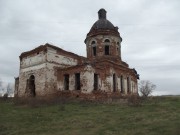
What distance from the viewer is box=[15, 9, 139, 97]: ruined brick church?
22625 mm

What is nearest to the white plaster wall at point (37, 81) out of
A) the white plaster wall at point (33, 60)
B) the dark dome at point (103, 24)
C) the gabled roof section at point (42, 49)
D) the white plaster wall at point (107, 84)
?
the white plaster wall at point (33, 60)

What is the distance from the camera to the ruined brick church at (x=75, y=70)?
22625 mm

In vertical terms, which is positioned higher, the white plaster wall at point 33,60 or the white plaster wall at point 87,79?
the white plaster wall at point 33,60

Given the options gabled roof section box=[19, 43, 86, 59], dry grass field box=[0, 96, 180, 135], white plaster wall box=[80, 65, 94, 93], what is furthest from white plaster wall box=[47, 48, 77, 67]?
dry grass field box=[0, 96, 180, 135]

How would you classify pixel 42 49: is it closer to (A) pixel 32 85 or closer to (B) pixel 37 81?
(B) pixel 37 81

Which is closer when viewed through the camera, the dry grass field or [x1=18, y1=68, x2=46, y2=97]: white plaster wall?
the dry grass field

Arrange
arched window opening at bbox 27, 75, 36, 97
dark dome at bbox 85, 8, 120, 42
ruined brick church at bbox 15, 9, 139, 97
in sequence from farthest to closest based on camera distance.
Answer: dark dome at bbox 85, 8, 120, 42, arched window opening at bbox 27, 75, 36, 97, ruined brick church at bbox 15, 9, 139, 97

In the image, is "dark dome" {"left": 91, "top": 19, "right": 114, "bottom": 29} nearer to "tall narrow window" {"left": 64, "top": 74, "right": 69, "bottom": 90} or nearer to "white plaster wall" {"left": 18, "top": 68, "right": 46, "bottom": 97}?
"tall narrow window" {"left": 64, "top": 74, "right": 69, "bottom": 90}

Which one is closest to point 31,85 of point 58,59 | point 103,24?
point 58,59

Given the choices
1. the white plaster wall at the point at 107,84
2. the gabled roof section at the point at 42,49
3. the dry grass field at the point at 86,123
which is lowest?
the dry grass field at the point at 86,123

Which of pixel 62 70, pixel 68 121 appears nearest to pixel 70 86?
pixel 62 70

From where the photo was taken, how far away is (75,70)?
2281 centimetres

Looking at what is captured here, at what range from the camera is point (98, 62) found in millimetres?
24609

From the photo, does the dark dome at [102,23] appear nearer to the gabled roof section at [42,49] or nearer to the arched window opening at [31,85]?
the gabled roof section at [42,49]
